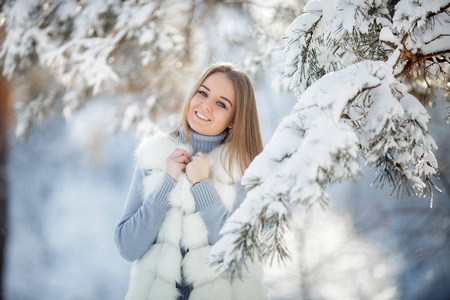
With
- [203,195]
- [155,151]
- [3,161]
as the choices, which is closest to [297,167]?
[203,195]

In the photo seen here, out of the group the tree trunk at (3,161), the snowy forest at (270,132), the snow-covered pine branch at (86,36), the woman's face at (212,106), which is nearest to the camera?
the snowy forest at (270,132)

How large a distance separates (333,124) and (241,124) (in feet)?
2.84

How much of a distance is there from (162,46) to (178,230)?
1.96m

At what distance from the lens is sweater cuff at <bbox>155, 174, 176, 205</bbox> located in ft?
4.67

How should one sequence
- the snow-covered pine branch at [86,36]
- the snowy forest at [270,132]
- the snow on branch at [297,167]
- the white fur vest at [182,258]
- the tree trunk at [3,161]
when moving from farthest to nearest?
the tree trunk at [3,161], the snow-covered pine branch at [86,36], the white fur vest at [182,258], the snowy forest at [270,132], the snow on branch at [297,167]

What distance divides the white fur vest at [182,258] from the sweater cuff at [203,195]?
46 mm

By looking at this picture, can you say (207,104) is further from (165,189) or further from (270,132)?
(270,132)

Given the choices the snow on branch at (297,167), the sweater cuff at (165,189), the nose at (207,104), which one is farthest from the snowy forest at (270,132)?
the sweater cuff at (165,189)

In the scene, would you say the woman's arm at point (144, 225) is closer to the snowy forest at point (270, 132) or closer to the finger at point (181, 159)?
the finger at point (181, 159)

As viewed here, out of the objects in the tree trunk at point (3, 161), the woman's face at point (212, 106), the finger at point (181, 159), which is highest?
the woman's face at point (212, 106)

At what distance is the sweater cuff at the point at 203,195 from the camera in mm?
1446

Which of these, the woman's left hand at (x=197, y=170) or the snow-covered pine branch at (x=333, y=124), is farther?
the woman's left hand at (x=197, y=170)

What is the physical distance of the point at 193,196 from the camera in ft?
4.84

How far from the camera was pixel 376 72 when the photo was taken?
0.96m
